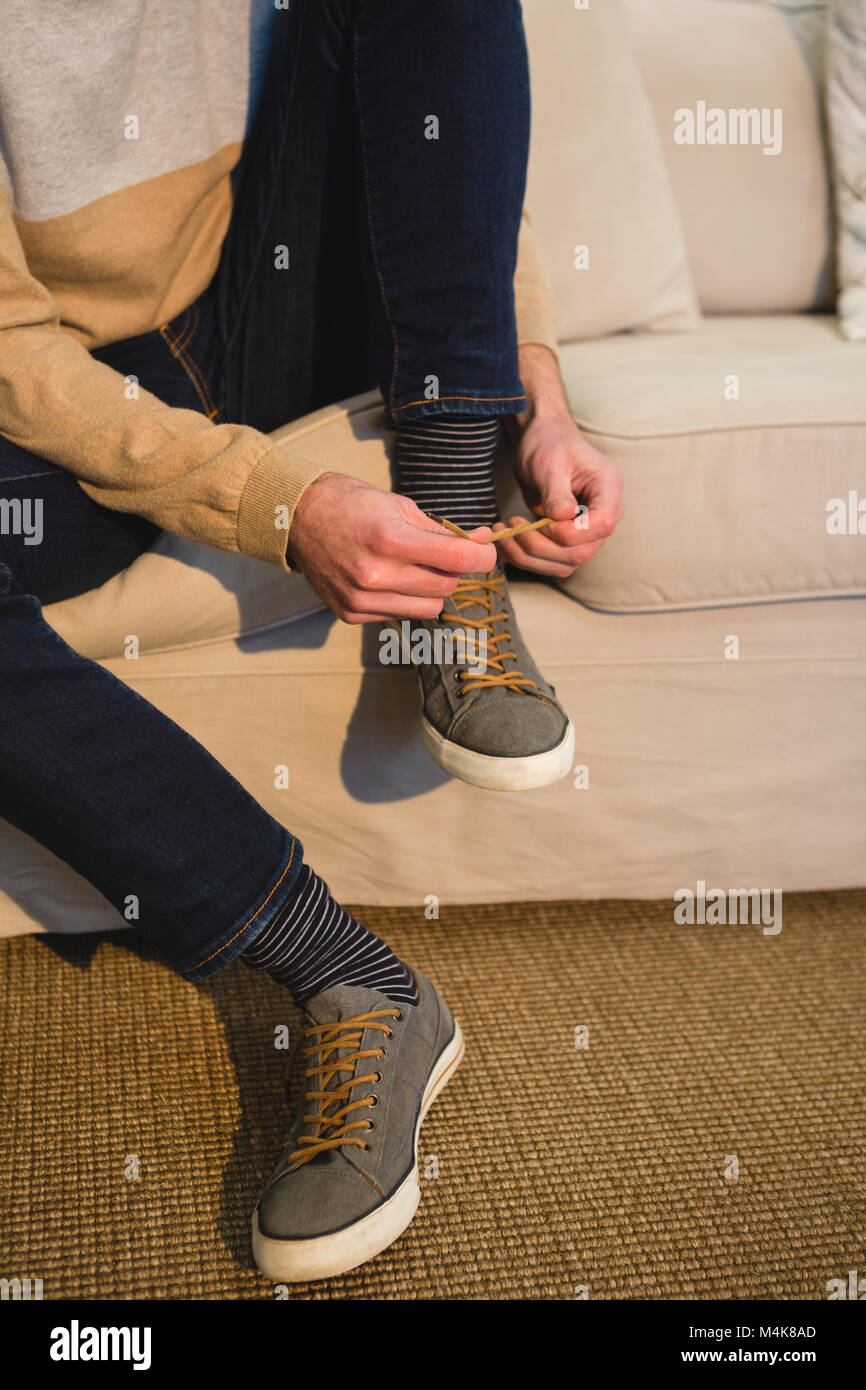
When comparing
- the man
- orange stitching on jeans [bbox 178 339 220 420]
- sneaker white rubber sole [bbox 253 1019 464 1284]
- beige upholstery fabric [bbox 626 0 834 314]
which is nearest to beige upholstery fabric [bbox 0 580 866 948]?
the man

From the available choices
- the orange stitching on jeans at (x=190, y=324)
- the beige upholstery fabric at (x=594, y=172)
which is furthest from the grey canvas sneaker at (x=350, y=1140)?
the beige upholstery fabric at (x=594, y=172)

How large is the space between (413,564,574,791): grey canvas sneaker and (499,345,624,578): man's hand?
0.04m

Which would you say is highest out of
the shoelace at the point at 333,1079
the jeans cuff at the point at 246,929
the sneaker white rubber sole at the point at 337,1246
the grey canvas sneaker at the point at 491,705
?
the grey canvas sneaker at the point at 491,705

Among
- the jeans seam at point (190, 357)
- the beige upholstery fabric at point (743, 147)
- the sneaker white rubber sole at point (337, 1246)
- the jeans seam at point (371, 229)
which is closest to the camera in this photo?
the sneaker white rubber sole at point (337, 1246)

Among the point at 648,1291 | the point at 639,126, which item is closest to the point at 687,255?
the point at 639,126

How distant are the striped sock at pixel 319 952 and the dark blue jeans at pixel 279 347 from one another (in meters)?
0.02

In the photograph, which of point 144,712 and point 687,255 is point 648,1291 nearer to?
point 144,712

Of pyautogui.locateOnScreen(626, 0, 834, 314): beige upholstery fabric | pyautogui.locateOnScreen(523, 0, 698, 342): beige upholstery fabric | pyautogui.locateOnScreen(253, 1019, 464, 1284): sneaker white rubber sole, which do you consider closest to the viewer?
pyautogui.locateOnScreen(253, 1019, 464, 1284): sneaker white rubber sole

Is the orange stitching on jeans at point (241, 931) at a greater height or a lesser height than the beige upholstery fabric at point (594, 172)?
lesser

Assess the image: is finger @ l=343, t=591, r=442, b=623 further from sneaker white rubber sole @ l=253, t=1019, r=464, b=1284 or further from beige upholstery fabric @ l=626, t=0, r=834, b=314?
beige upholstery fabric @ l=626, t=0, r=834, b=314

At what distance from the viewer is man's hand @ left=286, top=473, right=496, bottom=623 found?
2.16 feet

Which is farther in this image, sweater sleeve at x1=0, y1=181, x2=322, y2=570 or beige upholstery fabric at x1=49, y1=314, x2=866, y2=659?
beige upholstery fabric at x1=49, y1=314, x2=866, y2=659

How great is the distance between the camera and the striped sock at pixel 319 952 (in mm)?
698

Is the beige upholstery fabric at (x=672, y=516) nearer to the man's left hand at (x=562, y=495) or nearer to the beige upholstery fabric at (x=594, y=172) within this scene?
the man's left hand at (x=562, y=495)
